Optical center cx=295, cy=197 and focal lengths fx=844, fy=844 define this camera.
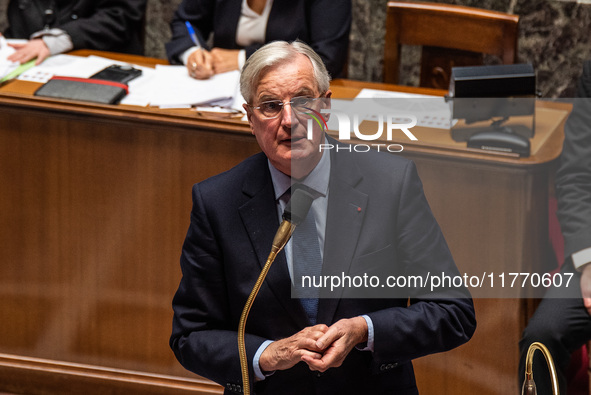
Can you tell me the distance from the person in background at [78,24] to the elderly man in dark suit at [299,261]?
1730mm

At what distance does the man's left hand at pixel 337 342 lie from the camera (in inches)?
60.9

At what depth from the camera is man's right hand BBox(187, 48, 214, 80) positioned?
119 inches

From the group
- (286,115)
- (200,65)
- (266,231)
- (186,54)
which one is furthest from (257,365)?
(186,54)

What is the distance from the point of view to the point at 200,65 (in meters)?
3.05

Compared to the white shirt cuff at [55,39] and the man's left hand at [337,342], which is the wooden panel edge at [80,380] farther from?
the man's left hand at [337,342]

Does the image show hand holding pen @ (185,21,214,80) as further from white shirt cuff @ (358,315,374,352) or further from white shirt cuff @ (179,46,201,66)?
white shirt cuff @ (358,315,374,352)

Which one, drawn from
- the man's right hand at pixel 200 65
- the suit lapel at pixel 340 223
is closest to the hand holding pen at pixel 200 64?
the man's right hand at pixel 200 65

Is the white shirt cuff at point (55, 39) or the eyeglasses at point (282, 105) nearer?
the eyeglasses at point (282, 105)

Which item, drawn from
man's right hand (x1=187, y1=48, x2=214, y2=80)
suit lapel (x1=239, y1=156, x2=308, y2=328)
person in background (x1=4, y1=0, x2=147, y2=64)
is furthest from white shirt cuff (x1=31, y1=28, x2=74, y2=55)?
suit lapel (x1=239, y1=156, x2=308, y2=328)

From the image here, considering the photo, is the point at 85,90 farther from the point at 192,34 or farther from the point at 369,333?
the point at 369,333

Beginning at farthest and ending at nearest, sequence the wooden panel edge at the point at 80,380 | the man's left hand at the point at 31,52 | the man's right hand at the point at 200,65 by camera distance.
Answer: the man's left hand at the point at 31,52 < the man's right hand at the point at 200,65 < the wooden panel edge at the point at 80,380

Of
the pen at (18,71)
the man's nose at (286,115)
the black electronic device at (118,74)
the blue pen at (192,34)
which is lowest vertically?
the pen at (18,71)

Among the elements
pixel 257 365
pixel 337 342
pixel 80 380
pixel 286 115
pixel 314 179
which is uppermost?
pixel 286 115

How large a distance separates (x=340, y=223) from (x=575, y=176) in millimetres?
1096
